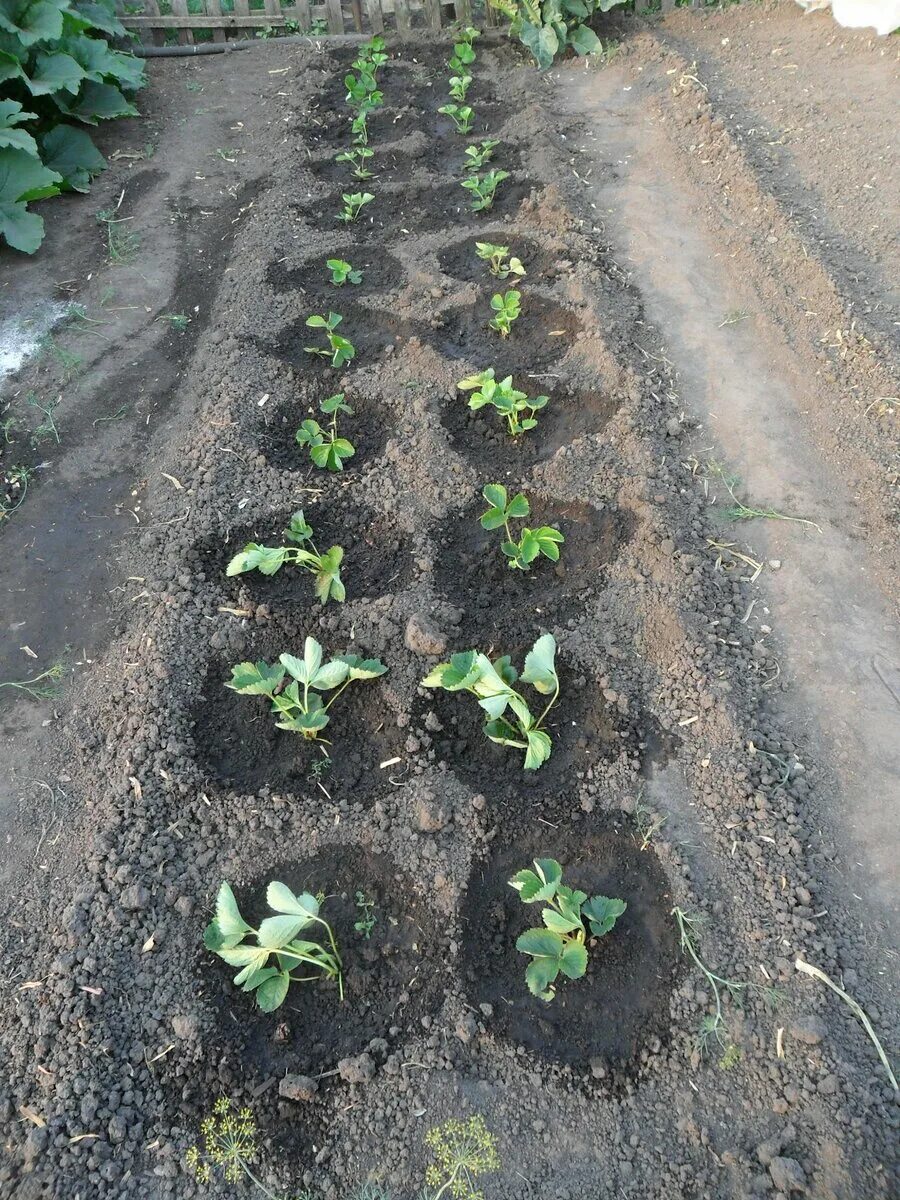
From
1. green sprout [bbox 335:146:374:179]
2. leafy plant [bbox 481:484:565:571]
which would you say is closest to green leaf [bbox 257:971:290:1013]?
leafy plant [bbox 481:484:565:571]

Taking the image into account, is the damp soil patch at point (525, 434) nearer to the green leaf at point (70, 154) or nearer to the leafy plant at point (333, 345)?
the leafy plant at point (333, 345)

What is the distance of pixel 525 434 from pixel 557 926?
266 centimetres

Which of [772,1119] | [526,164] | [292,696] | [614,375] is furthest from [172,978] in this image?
[526,164]

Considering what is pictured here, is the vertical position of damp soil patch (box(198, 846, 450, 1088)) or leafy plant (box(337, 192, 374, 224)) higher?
leafy plant (box(337, 192, 374, 224))

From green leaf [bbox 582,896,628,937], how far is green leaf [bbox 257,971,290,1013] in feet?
3.07

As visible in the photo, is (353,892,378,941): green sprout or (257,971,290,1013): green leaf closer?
(257,971,290,1013): green leaf

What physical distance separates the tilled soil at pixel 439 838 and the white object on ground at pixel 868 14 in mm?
4863

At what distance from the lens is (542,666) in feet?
10.7

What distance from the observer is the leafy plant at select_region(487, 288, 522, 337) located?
498 centimetres

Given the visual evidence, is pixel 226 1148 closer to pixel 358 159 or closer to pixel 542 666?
pixel 542 666

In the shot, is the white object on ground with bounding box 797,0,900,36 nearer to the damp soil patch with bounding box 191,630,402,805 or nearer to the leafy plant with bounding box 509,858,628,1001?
the damp soil patch with bounding box 191,630,402,805

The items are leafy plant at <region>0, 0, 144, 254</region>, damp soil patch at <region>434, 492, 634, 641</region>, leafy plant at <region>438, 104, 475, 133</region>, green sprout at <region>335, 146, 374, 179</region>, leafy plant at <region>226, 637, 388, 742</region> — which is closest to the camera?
leafy plant at <region>226, 637, 388, 742</region>

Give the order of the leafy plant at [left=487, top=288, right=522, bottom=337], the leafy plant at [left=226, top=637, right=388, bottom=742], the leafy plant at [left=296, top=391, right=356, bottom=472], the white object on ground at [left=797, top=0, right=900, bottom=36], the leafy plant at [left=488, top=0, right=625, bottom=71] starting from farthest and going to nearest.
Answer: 1. the leafy plant at [left=488, top=0, right=625, bottom=71]
2. the white object on ground at [left=797, top=0, right=900, bottom=36]
3. the leafy plant at [left=487, top=288, right=522, bottom=337]
4. the leafy plant at [left=296, top=391, right=356, bottom=472]
5. the leafy plant at [left=226, top=637, right=388, bottom=742]

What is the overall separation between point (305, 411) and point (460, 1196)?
3.69m
